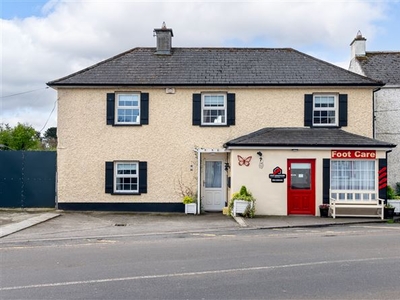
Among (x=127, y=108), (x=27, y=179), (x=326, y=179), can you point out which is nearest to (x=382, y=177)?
(x=326, y=179)

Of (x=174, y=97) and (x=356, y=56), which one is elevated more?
(x=356, y=56)

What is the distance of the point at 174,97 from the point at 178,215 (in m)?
4.94

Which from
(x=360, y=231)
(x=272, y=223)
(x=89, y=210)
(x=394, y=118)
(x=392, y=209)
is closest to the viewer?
(x=360, y=231)

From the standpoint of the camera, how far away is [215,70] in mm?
19875

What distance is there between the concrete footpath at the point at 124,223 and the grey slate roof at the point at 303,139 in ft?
9.13

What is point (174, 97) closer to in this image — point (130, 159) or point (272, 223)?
point (130, 159)

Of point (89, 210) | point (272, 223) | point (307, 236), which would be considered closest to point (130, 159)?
point (89, 210)

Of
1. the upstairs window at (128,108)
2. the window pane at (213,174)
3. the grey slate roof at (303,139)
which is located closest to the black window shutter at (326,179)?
the grey slate roof at (303,139)

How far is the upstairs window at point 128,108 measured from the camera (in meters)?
19.3

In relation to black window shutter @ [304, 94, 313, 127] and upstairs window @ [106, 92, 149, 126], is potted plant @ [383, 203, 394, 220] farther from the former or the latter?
upstairs window @ [106, 92, 149, 126]

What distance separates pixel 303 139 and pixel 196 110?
4.55m

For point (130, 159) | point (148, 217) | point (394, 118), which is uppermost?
point (394, 118)

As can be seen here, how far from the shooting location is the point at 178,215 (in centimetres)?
1802

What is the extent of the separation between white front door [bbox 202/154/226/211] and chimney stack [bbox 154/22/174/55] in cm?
549
